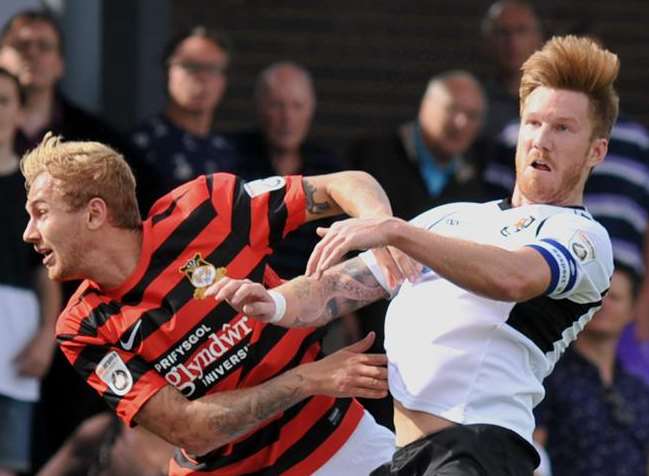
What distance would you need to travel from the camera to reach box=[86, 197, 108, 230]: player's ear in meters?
4.86

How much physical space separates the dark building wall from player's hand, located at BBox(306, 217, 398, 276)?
14.5ft

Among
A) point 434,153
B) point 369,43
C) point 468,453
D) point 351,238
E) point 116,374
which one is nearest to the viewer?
point 351,238

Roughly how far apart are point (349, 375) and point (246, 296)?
47 cm

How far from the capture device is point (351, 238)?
4.12 meters

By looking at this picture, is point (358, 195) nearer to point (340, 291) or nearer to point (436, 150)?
point (340, 291)

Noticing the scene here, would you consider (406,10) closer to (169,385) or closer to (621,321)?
(621,321)

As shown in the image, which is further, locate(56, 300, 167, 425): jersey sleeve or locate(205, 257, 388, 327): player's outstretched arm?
locate(56, 300, 167, 425): jersey sleeve

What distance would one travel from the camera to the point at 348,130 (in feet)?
28.2

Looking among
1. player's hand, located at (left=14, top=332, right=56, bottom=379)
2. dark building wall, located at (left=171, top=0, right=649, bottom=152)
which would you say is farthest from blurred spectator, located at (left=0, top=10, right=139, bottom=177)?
dark building wall, located at (left=171, top=0, right=649, bottom=152)

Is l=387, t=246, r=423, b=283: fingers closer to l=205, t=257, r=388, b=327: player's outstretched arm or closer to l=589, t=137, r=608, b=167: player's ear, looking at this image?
l=205, t=257, r=388, b=327: player's outstretched arm

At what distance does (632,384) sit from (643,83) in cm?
206

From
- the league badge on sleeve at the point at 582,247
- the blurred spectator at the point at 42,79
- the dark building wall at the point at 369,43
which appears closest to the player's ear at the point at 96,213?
the league badge on sleeve at the point at 582,247

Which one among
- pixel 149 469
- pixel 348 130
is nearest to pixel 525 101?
pixel 149 469

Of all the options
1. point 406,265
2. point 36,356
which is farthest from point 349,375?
point 36,356
